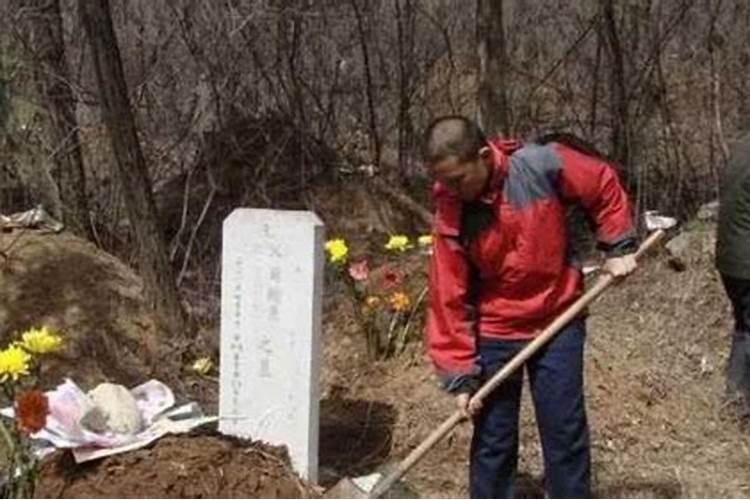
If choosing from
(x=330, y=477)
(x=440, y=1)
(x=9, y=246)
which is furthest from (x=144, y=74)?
(x=330, y=477)

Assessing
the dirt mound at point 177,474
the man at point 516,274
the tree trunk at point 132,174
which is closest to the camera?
the man at point 516,274

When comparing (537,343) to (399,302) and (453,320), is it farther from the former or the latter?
(399,302)

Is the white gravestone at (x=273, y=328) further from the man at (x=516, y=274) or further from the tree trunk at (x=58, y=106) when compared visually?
the tree trunk at (x=58, y=106)

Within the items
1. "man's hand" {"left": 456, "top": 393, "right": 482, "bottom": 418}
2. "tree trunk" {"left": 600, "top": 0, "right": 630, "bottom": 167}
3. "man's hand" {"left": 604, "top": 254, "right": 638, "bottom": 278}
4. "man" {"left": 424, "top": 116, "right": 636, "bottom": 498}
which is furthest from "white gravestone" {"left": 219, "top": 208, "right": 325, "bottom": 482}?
"tree trunk" {"left": 600, "top": 0, "right": 630, "bottom": 167}

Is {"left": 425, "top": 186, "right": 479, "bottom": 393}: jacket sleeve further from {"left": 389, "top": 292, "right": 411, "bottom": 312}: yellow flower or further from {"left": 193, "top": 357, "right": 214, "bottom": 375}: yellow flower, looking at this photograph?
{"left": 193, "top": 357, "right": 214, "bottom": 375}: yellow flower

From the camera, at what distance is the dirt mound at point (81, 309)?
665 centimetres

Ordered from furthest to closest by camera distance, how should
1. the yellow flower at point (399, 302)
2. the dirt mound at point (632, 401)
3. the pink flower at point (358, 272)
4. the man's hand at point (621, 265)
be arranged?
the pink flower at point (358, 272), the yellow flower at point (399, 302), the dirt mound at point (632, 401), the man's hand at point (621, 265)

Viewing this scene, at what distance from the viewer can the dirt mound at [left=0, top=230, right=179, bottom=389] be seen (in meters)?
6.65

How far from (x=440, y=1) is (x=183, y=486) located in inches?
255

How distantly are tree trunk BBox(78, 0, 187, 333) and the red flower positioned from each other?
9.21ft

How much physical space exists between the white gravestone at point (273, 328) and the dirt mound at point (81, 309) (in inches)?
55.5

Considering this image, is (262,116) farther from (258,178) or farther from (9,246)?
(9,246)

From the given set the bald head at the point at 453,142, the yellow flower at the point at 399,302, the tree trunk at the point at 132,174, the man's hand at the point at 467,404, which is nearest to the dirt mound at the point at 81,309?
the tree trunk at the point at 132,174

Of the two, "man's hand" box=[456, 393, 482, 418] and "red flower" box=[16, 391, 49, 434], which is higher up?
"red flower" box=[16, 391, 49, 434]
